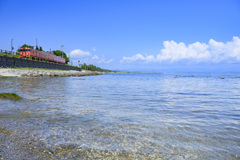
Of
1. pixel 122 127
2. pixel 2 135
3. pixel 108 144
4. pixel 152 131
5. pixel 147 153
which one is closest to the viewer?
pixel 147 153

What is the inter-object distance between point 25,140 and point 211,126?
5.35 metres

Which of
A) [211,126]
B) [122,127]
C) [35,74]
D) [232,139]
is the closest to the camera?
[232,139]

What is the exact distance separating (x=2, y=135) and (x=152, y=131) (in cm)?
377

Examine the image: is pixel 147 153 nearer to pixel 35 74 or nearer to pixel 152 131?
pixel 152 131

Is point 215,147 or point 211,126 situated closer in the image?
point 215,147

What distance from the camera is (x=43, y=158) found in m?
2.90

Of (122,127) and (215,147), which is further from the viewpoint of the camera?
(122,127)

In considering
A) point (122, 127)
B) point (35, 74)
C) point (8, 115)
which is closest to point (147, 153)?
point (122, 127)

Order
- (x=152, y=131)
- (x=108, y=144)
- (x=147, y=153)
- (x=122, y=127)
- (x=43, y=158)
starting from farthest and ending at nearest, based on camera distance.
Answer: (x=122, y=127) → (x=152, y=131) → (x=108, y=144) → (x=147, y=153) → (x=43, y=158)

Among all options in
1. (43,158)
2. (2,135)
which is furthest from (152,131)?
(2,135)

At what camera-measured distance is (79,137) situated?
396 cm

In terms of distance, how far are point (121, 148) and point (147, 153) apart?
547mm

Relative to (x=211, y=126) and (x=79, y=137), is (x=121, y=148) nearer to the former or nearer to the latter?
(x=79, y=137)

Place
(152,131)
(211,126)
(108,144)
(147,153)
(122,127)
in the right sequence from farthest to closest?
(211,126), (122,127), (152,131), (108,144), (147,153)
